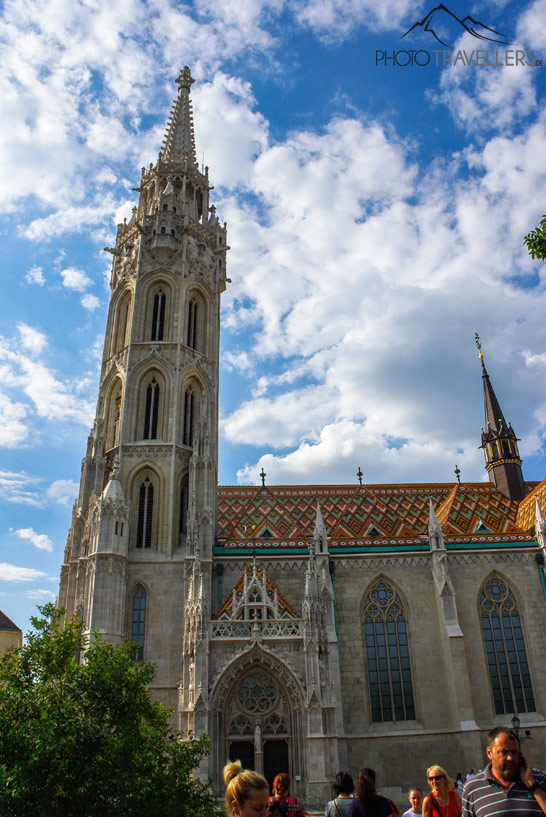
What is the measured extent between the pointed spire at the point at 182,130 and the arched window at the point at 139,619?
2832 centimetres

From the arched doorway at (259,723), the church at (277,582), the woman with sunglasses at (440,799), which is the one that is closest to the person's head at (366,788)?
the woman with sunglasses at (440,799)

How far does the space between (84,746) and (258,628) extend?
12.2 meters

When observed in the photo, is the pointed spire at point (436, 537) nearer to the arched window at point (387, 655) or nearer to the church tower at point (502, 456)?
the arched window at point (387, 655)

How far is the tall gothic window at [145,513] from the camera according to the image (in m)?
28.6

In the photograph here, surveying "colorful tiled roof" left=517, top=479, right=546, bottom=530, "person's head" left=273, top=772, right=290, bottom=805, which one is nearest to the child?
"person's head" left=273, top=772, right=290, bottom=805

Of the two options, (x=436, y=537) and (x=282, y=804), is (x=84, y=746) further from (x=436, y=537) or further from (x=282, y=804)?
(x=436, y=537)

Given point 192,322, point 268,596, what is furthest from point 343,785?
point 192,322

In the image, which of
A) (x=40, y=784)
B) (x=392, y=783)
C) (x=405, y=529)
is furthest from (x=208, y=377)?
(x=40, y=784)

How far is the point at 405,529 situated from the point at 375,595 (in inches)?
197

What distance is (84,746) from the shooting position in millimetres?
12445

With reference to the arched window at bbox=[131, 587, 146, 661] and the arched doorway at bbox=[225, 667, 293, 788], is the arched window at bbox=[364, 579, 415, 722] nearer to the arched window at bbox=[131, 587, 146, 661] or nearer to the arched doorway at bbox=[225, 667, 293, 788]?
the arched doorway at bbox=[225, 667, 293, 788]

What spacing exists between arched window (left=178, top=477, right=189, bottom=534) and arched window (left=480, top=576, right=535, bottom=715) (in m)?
14.8

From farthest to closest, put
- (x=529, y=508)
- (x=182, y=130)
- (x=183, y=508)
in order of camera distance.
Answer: (x=182, y=130), (x=529, y=508), (x=183, y=508)

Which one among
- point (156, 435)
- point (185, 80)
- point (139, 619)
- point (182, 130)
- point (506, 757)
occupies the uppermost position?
point (185, 80)
